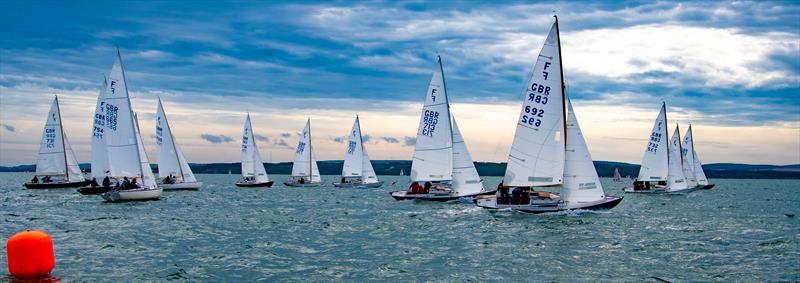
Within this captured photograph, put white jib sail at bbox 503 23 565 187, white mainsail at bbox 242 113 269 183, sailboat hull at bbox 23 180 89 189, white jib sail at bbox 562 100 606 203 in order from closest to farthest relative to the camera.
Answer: white jib sail at bbox 562 100 606 203 → white jib sail at bbox 503 23 565 187 → sailboat hull at bbox 23 180 89 189 → white mainsail at bbox 242 113 269 183

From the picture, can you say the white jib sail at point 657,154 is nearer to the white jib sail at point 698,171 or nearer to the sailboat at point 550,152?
the white jib sail at point 698,171

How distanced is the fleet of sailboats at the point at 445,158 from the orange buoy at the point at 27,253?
22.4m

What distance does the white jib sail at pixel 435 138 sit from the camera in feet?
145

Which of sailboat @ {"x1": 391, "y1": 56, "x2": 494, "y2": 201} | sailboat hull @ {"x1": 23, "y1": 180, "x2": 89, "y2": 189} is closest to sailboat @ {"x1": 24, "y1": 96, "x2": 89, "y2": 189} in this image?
sailboat hull @ {"x1": 23, "y1": 180, "x2": 89, "y2": 189}

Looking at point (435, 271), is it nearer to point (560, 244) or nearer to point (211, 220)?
point (560, 244)

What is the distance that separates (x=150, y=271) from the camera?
721 inches

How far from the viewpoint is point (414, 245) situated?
23.7 metres

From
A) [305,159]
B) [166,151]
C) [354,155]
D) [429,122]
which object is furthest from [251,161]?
[429,122]

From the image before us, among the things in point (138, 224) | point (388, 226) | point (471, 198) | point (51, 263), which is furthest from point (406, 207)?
point (51, 263)

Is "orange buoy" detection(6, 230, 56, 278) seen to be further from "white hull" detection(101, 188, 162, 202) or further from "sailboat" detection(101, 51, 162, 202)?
"sailboat" detection(101, 51, 162, 202)

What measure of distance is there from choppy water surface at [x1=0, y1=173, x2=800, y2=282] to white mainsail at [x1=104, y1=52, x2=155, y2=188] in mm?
8216

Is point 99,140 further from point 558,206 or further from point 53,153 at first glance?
point 558,206

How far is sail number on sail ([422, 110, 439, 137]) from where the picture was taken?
44447 mm

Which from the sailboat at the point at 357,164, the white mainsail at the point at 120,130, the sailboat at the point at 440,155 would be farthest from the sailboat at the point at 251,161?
the sailboat at the point at 440,155
